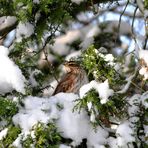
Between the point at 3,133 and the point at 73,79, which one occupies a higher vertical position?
the point at 73,79

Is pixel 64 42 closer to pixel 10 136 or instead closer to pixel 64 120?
pixel 64 120

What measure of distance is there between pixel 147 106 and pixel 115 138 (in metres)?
0.26

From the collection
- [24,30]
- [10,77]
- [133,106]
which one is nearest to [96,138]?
[133,106]

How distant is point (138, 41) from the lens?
3.97 m

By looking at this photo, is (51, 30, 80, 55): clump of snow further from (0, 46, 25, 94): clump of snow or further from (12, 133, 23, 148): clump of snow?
(12, 133, 23, 148): clump of snow

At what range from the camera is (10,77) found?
3576 mm

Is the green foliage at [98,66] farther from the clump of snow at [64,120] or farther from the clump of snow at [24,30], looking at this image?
the clump of snow at [24,30]

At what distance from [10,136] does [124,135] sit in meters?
0.62

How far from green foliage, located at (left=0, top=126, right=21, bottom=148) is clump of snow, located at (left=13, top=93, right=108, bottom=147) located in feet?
0.12

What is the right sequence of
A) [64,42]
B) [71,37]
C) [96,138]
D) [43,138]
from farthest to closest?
1. [71,37]
2. [64,42]
3. [96,138]
4. [43,138]

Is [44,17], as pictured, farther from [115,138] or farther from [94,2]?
[115,138]

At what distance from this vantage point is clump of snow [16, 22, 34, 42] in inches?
162

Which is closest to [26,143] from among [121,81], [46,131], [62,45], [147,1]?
[46,131]

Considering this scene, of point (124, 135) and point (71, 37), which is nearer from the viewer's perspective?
point (124, 135)
